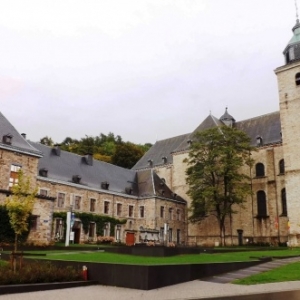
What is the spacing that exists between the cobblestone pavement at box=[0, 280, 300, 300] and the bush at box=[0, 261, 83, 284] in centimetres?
83

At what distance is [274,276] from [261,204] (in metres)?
32.8

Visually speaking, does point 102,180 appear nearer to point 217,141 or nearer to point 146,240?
point 146,240

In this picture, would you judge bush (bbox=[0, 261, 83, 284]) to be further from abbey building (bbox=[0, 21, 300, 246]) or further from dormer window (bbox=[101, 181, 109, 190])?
dormer window (bbox=[101, 181, 109, 190])

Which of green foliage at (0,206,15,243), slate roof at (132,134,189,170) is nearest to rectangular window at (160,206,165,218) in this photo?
slate roof at (132,134,189,170)

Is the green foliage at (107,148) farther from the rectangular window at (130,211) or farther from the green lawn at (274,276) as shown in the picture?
the green lawn at (274,276)

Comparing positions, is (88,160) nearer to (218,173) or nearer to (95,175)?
(95,175)

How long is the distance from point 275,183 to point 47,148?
92.5ft

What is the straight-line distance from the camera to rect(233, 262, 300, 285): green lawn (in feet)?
47.6

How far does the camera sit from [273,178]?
152ft

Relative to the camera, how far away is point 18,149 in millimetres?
31297

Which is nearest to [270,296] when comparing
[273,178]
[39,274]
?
[39,274]

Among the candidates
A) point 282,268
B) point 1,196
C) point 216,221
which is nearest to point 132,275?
point 282,268

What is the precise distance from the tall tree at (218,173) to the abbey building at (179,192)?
319 centimetres

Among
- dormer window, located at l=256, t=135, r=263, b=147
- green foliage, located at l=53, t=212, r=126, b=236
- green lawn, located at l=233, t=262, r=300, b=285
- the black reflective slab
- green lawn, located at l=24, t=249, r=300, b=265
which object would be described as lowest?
the black reflective slab
